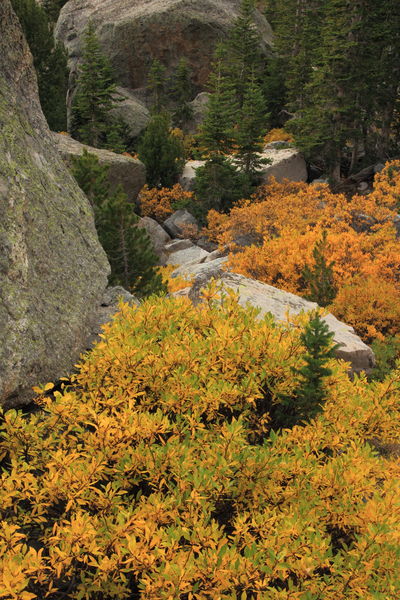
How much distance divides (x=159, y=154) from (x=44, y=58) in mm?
8511

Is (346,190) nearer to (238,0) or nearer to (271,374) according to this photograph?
(271,374)

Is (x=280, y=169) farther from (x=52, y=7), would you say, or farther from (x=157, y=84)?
(x=52, y=7)

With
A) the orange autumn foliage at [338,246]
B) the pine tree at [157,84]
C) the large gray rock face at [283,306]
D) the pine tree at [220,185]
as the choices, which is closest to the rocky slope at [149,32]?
the pine tree at [157,84]

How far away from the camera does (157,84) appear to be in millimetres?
34688

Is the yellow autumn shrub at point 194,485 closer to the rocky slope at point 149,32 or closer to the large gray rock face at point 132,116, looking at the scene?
the large gray rock face at point 132,116

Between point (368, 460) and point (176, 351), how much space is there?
1.70 metres

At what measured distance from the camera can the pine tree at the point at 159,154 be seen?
2502cm

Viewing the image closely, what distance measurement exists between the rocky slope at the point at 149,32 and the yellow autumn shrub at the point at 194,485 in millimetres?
34966

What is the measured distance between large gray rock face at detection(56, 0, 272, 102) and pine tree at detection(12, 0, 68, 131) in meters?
7.55

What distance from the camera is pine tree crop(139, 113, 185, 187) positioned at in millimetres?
25016

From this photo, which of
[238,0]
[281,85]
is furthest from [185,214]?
[238,0]

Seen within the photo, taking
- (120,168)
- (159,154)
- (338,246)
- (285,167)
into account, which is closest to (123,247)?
(338,246)

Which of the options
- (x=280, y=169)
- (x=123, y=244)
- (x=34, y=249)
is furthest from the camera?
(x=280, y=169)

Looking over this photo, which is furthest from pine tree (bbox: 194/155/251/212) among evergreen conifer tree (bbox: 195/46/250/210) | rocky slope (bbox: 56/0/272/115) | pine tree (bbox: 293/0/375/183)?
rocky slope (bbox: 56/0/272/115)
